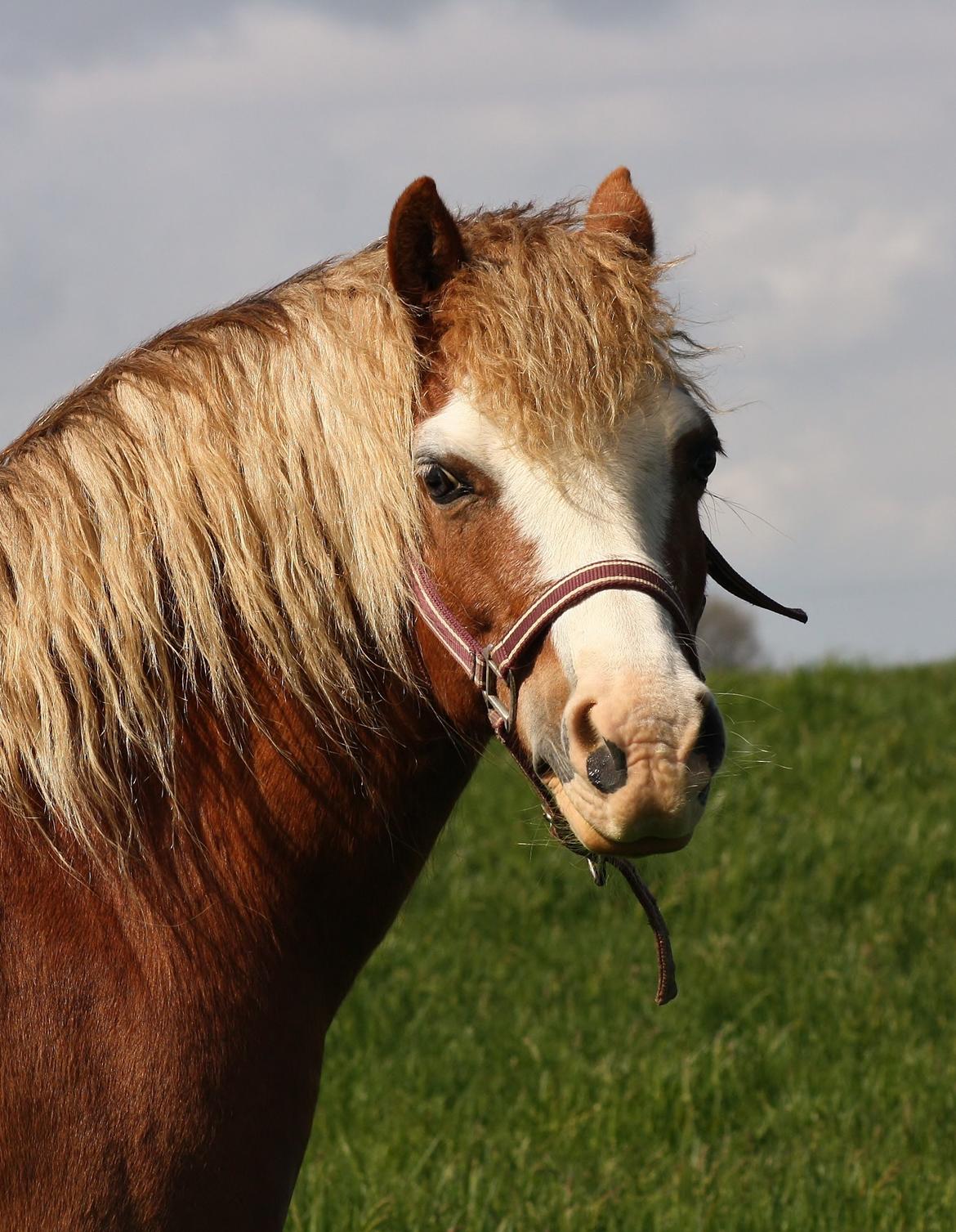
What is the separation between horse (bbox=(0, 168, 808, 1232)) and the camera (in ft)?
6.54

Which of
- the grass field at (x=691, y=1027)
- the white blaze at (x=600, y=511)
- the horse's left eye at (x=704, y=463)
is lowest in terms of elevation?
the grass field at (x=691, y=1027)

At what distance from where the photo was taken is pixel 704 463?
7.89 feet

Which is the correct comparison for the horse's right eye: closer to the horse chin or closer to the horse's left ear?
the horse chin

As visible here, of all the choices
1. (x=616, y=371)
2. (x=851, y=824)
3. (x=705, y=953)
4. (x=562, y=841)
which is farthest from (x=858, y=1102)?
(x=616, y=371)

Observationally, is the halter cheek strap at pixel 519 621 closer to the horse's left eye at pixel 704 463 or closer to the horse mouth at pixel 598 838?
the horse mouth at pixel 598 838

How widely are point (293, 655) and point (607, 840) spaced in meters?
0.61

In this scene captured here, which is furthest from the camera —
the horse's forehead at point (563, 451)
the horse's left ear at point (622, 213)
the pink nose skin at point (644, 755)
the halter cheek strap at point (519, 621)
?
the horse's left ear at point (622, 213)

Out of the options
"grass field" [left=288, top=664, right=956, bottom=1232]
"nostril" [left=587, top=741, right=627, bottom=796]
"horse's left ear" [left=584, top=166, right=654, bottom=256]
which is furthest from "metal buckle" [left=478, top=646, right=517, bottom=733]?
"horse's left ear" [left=584, top=166, right=654, bottom=256]

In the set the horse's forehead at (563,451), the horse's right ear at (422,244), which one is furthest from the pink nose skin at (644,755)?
the horse's right ear at (422,244)

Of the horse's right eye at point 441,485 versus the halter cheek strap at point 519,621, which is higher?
the horse's right eye at point 441,485

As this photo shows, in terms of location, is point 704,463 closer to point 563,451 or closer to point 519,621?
point 563,451

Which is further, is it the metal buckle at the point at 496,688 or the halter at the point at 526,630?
the metal buckle at the point at 496,688

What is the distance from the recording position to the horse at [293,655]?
6.54 ft

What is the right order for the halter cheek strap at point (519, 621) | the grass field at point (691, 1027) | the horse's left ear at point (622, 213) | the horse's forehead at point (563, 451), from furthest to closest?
the grass field at point (691, 1027), the horse's left ear at point (622, 213), the horse's forehead at point (563, 451), the halter cheek strap at point (519, 621)
